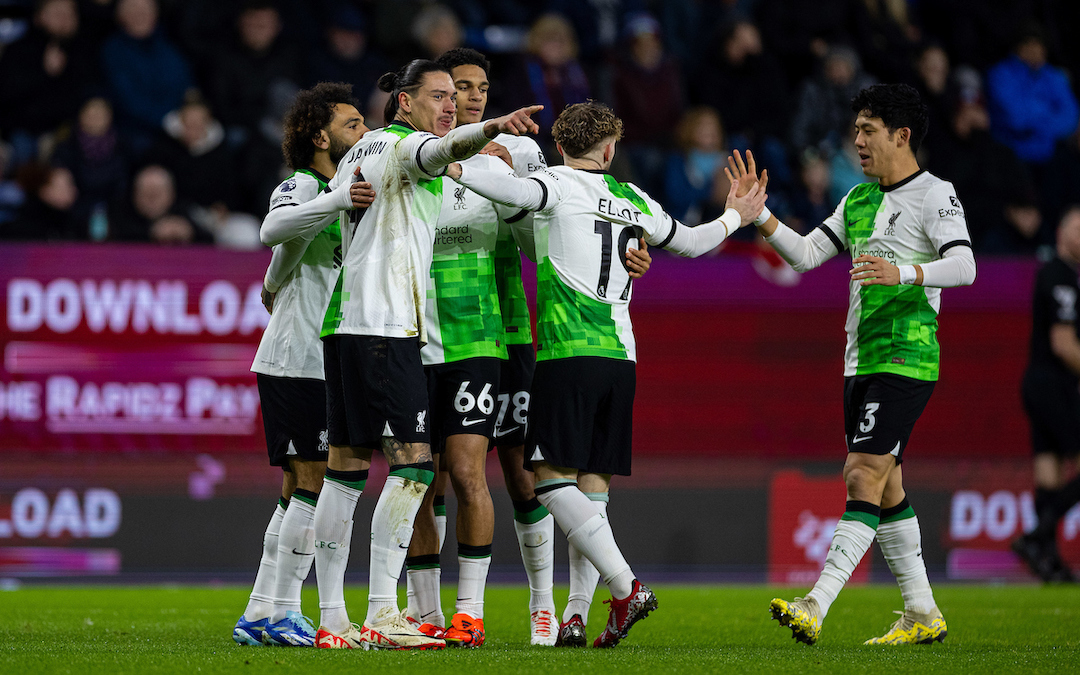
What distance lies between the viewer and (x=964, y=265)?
20.2 ft

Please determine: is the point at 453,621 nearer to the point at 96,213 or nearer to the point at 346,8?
the point at 96,213

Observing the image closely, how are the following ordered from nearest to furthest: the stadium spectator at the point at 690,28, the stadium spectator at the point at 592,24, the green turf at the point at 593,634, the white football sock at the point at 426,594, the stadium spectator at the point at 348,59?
1. the green turf at the point at 593,634
2. the white football sock at the point at 426,594
3. the stadium spectator at the point at 348,59
4. the stadium spectator at the point at 592,24
5. the stadium spectator at the point at 690,28

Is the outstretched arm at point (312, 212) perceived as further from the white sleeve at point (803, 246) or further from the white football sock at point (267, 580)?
the white sleeve at point (803, 246)

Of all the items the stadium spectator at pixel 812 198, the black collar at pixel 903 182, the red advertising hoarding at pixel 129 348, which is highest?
the stadium spectator at pixel 812 198

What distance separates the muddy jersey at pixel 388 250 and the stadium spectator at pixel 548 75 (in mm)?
7286

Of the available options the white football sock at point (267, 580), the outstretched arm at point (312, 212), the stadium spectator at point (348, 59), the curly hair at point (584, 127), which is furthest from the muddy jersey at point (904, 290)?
the stadium spectator at point (348, 59)

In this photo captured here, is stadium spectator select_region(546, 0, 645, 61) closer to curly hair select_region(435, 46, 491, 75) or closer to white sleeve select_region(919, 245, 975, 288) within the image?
curly hair select_region(435, 46, 491, 75)

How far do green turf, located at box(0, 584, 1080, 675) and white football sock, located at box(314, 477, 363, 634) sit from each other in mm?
251

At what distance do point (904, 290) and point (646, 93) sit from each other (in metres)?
7.63

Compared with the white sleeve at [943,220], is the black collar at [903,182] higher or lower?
higher

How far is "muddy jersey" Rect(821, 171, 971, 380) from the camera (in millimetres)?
6359

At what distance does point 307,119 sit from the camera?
20.7 feet

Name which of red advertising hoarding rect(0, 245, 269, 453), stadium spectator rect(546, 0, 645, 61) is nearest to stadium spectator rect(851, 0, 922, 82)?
stadium spectator rect(546, 0, 645, 61)

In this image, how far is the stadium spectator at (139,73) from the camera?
12.6 metres
